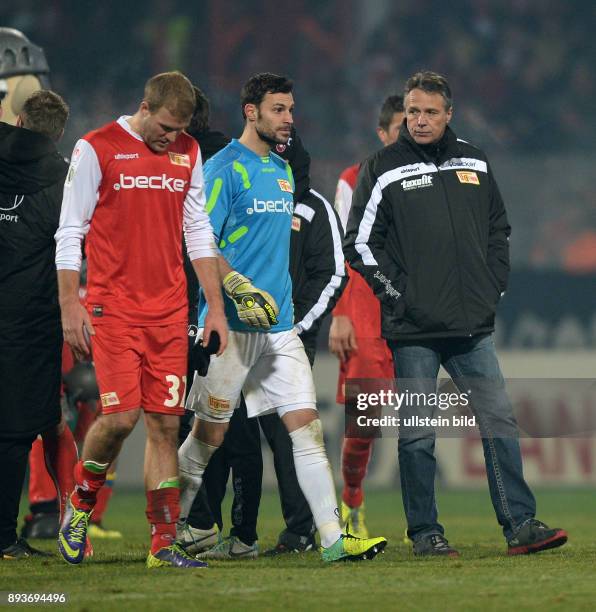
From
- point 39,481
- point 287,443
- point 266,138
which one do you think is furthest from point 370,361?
point 266,138

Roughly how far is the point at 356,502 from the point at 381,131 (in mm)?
2311

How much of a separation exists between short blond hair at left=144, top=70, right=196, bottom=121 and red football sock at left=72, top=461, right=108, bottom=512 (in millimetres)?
1603

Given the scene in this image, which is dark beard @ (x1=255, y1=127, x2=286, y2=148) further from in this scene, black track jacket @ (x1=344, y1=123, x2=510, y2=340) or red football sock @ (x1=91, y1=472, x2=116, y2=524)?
red football sock @ (x1=91, y1=472, x2=116, y2=524)

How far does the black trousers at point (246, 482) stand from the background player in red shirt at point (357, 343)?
2.94 feet

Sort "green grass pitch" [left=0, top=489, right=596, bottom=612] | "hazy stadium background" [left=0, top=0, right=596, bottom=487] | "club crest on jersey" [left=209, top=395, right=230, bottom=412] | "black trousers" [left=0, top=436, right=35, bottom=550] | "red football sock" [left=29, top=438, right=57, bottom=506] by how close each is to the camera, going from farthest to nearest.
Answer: "hazy stadium background" [left=0, top=0, right=596, bottom=487], "red football sock" [left=29, top=438, right=57, bottom=506], "black trousers" [left=0, top=436, right=35, bottom=550], "club crest on jersey" [left=209, top=395, right=230, bottom=412], "green grass pitch" [left=0, top=489, right=596, bottom=612]

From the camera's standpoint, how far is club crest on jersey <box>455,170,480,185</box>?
6848mm

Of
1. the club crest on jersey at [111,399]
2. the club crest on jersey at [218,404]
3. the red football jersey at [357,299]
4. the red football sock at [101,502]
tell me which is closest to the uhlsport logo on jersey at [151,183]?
the club crest on jersey at [111,399]

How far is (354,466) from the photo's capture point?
843cm

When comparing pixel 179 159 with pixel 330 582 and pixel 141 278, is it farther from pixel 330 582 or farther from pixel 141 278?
pixel 330 582


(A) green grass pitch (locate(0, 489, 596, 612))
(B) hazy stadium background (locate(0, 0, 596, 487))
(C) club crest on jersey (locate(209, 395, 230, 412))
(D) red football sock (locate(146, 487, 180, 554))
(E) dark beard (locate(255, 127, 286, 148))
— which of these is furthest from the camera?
(B) hazy stadium background (locate(0, 0, 596, 487))

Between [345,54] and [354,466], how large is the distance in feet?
39.5

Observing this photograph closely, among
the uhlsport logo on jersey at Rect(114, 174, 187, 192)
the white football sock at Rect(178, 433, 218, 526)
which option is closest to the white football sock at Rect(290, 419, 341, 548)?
the white football sock at Rect(178, 433, 218, 526)

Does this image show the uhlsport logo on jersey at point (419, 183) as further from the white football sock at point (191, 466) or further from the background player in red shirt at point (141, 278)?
the white football sock at point (191, 466)

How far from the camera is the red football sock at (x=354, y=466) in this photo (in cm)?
842
